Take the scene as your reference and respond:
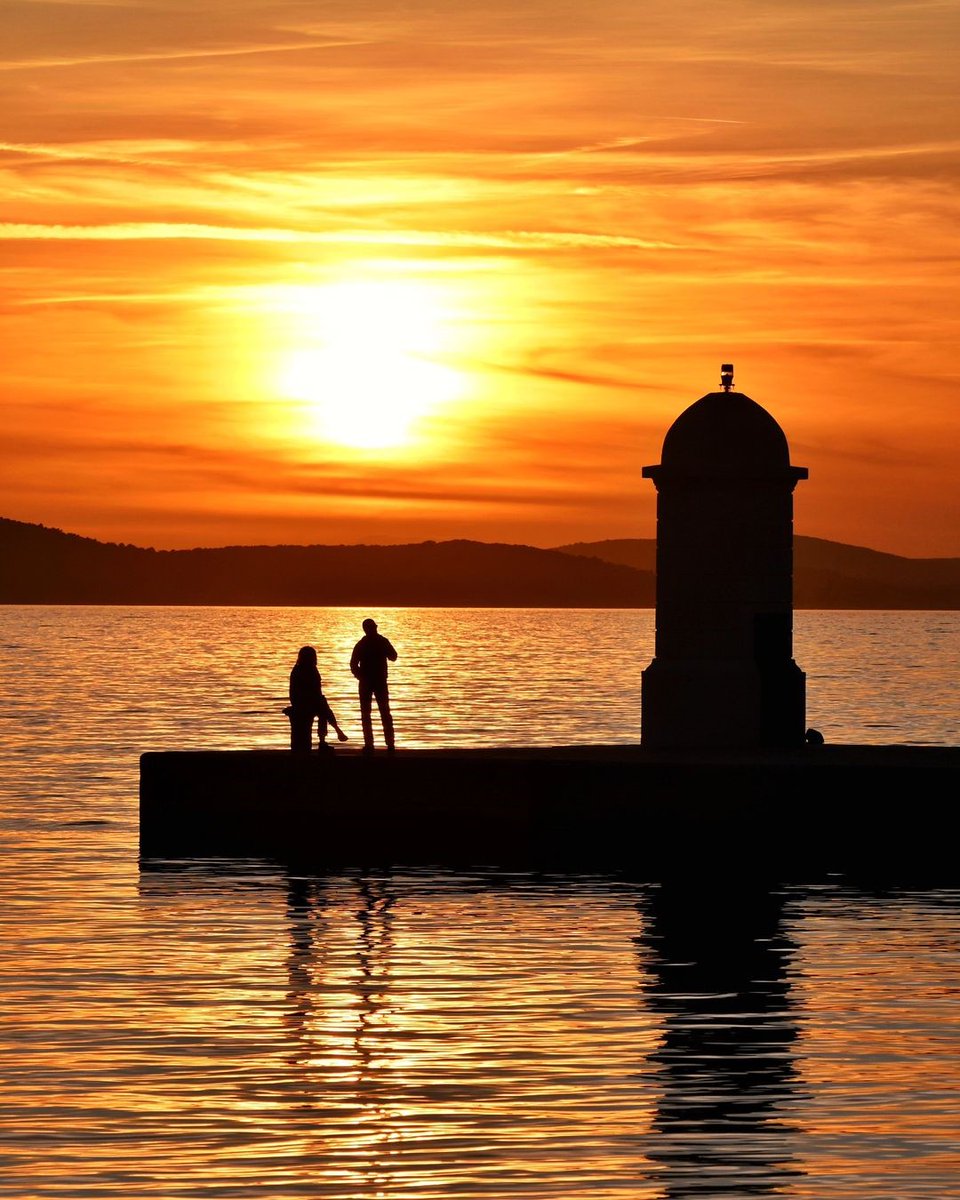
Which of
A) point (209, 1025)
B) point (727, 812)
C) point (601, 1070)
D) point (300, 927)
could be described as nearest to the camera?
point (601, 1070)

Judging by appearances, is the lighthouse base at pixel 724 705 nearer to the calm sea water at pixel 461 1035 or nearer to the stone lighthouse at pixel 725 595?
the stone lighthouse at pixel 725 595

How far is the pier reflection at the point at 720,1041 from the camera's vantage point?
547 inches

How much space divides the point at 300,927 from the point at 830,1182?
11.2 metres

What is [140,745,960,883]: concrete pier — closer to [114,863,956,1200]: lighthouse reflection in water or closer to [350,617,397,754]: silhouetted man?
[350,617,397,754]: silhouetted man

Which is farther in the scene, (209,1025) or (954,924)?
(954,924)

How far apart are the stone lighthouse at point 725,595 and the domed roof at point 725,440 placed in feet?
0.05

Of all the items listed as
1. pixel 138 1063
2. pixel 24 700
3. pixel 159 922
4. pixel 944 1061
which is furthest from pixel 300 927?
pixel 24 700

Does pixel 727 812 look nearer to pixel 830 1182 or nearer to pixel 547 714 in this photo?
Result: pixel 830 1182

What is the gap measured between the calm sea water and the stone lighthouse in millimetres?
4888

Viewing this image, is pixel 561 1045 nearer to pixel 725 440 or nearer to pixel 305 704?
pixel 305 704

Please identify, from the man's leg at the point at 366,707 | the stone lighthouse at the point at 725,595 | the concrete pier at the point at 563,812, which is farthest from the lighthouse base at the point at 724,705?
the man's leg at the point at 366,707

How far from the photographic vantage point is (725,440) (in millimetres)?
32688

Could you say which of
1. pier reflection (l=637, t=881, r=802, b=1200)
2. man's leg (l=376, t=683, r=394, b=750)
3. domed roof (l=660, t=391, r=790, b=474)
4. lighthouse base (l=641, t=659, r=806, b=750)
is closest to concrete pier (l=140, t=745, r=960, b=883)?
man's leg (l=376, t=683, r=394, b=750)

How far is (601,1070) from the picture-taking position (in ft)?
53.9
